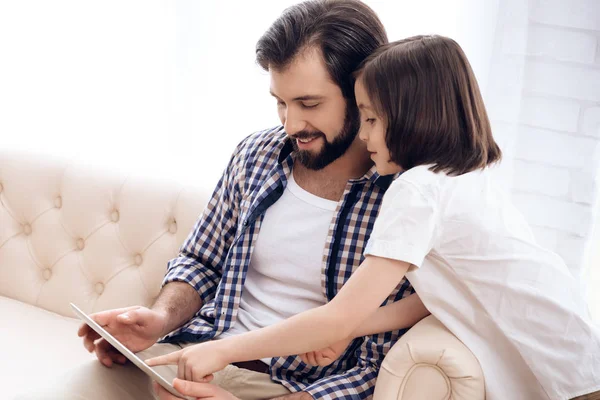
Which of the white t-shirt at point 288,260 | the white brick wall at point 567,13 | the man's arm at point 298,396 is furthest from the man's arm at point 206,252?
the white brick wall at point 567,13

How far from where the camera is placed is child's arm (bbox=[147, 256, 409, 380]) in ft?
3.76

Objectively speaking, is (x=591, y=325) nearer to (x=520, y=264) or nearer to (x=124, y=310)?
(x=520, y=264)

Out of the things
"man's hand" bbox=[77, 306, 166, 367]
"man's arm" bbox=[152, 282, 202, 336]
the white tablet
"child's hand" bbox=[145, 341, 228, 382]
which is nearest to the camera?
the white tablet

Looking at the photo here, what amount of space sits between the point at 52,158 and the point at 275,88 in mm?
876

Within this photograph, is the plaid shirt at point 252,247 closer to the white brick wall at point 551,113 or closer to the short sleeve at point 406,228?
the short sleeve at point 406,228

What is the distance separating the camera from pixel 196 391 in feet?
3.85

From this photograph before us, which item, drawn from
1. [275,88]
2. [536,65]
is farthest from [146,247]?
[536,65]

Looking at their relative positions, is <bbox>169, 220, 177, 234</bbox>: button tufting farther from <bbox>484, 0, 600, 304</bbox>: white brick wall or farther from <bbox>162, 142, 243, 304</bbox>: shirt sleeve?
<bbox>484, 0, 600, 304</bbox>: white brick wall

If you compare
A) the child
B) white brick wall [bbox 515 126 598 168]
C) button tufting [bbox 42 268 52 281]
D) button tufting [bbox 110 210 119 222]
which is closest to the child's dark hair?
the child

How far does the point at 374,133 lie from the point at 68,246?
1.10 m

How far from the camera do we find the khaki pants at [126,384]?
1.28m

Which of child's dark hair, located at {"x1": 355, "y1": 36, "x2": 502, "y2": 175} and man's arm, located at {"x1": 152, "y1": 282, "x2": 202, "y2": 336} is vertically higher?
child's dark hair, located at {"x1": 355, "y1": 36, "x2": 502, "y2": 175}

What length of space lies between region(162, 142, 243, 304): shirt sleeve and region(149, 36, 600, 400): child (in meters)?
0.39

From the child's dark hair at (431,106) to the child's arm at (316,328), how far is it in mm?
215
